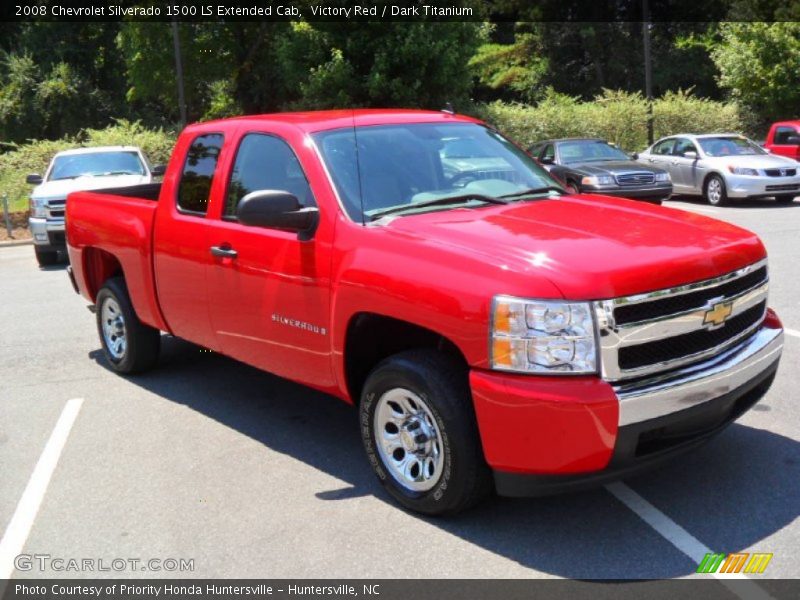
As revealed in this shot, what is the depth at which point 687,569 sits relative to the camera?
364 cm

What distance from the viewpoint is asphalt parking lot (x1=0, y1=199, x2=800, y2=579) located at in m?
3.85

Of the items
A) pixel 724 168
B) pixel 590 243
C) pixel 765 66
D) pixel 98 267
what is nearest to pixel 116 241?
pixel 98 267

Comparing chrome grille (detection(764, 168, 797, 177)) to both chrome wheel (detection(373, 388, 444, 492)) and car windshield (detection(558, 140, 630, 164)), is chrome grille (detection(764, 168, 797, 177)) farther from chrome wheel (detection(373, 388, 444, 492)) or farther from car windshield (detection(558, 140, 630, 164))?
chrome wheel (detection(373, 388, 444, 492))

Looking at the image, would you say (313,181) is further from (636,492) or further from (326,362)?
(636,492)

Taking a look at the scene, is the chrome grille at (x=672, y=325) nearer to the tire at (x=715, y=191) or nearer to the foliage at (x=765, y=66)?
the tire at (x=715, y=191)

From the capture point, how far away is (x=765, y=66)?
33688 millimetres

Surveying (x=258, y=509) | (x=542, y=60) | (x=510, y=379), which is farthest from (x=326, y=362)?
(x=542, y=60)

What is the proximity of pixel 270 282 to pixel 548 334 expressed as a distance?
1854 millimetres

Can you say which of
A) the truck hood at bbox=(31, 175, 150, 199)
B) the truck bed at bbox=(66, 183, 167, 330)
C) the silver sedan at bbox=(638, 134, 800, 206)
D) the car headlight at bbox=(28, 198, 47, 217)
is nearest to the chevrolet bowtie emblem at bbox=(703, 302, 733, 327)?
the truck bed at bbox=(66, 183, 167, 330)

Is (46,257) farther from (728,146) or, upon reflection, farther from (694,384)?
(728,146)

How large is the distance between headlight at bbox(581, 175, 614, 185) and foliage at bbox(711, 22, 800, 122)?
807 inches

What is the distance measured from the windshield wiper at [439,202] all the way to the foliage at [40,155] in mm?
18956

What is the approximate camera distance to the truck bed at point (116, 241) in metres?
6.19

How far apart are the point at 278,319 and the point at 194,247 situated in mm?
958
